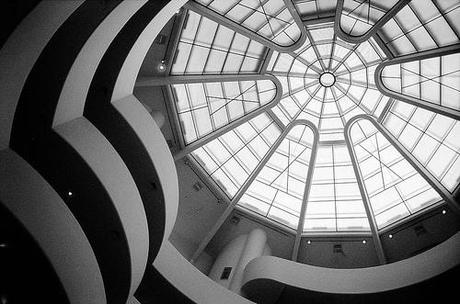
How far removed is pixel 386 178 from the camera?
73.3ft

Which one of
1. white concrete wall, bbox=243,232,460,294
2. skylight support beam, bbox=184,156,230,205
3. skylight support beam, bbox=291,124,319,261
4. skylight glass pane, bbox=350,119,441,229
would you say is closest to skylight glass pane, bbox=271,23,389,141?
skylight support beam, bbox=291,124,319,261

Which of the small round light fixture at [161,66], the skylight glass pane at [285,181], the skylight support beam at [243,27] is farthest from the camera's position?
the skylight glass pane at [285,181]

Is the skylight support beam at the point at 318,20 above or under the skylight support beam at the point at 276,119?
above

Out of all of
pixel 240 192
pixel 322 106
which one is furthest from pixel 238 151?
pixel 322 106

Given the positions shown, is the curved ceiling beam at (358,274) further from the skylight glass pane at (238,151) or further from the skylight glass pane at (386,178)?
the skylight glass pane at (238,151)

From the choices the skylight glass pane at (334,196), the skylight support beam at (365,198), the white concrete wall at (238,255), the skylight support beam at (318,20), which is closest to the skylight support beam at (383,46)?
the skylight support beam at (318,20)

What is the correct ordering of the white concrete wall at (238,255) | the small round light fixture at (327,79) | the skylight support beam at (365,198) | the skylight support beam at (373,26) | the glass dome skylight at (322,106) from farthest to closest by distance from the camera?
the small round light fixture at (327,79) → the skylight support beam at (365,198) → the white concrete wall at (238,255) → the glass dome skylight at (322,106) → the skylight support beam at (373,26)

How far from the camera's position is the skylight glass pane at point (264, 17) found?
58.9 feet

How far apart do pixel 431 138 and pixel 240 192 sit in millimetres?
10712

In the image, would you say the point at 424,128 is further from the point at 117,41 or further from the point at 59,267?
the point at 59,267

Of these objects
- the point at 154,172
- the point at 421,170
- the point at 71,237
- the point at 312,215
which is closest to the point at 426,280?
the point at 421,170

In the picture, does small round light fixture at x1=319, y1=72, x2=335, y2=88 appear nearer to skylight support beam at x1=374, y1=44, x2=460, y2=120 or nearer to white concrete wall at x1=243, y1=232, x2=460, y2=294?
skylight support beam at x1=374, y1=44, x2=460, y2=120

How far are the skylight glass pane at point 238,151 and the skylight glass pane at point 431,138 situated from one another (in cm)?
679

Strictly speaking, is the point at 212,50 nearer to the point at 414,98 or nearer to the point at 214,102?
the point at 214,102
